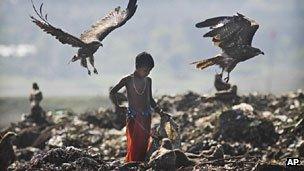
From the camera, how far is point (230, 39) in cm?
1088

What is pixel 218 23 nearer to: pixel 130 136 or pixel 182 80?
pixel 130 136

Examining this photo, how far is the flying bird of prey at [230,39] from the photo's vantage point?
10758mm

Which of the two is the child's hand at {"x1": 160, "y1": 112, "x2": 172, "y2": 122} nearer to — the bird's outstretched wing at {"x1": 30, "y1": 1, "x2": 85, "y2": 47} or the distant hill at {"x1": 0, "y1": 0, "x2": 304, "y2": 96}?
the bird's outstretched wing at {"x1": 30, "y1": 1, "x2": 85, "y2": 47}

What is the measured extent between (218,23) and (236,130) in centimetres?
481

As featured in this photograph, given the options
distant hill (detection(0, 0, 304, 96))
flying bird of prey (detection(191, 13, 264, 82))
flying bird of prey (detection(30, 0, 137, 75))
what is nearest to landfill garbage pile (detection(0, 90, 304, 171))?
flying bird of prey (detection(191, 13, 264, 82))

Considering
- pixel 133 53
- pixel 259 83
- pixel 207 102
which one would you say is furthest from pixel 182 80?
pixel 207 102

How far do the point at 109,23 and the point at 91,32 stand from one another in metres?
0.31

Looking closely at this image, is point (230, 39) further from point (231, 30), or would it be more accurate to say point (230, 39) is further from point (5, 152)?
point (5, 152)

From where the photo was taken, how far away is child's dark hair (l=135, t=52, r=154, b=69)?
993cm

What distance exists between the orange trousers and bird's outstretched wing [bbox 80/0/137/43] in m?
1.28

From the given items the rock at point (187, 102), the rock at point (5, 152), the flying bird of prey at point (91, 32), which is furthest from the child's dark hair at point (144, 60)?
the rock at point (187, 102)

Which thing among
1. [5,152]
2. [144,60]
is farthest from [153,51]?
[144,60]

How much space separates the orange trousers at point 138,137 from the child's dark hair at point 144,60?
0.72 metres

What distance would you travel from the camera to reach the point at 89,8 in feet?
629
